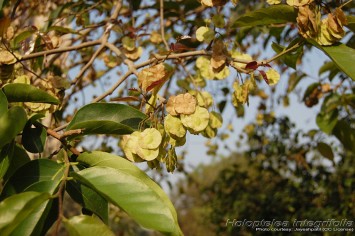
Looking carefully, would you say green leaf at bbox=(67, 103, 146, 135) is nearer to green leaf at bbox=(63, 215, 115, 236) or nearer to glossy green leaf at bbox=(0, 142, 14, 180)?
glossy green leaf at bbox=(0, 142, 14, 180)

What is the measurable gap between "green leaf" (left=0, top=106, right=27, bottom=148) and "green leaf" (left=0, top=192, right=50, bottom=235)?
0.44ft

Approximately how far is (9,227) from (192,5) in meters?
1.78

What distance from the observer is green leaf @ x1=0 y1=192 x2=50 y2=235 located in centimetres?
62

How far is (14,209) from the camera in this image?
2.06 feet

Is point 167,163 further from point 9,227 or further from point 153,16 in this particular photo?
point 153,16

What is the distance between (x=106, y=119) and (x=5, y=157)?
0.77ft

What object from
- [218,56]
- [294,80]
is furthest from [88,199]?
[294,80]

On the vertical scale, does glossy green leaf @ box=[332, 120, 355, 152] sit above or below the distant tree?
above

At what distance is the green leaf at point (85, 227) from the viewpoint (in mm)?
656

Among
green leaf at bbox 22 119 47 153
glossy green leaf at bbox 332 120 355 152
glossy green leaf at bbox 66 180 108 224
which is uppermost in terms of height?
green leaf at bbox 22 119 47 153

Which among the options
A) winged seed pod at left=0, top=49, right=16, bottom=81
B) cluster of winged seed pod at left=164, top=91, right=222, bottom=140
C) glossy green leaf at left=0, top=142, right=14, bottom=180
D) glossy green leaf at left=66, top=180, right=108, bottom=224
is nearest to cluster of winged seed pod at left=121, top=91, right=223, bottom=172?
cluster of winged seed pod at left=164, top=91, right=222, bottom=140

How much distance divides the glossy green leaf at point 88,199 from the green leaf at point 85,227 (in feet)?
0.61

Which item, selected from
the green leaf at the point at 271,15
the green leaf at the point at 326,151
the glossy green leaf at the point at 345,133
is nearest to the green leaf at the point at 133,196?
the green leaf at the point at 271,15

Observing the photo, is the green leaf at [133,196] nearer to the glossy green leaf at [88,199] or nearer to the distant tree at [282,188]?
the glossy green leaf at [88,199]
